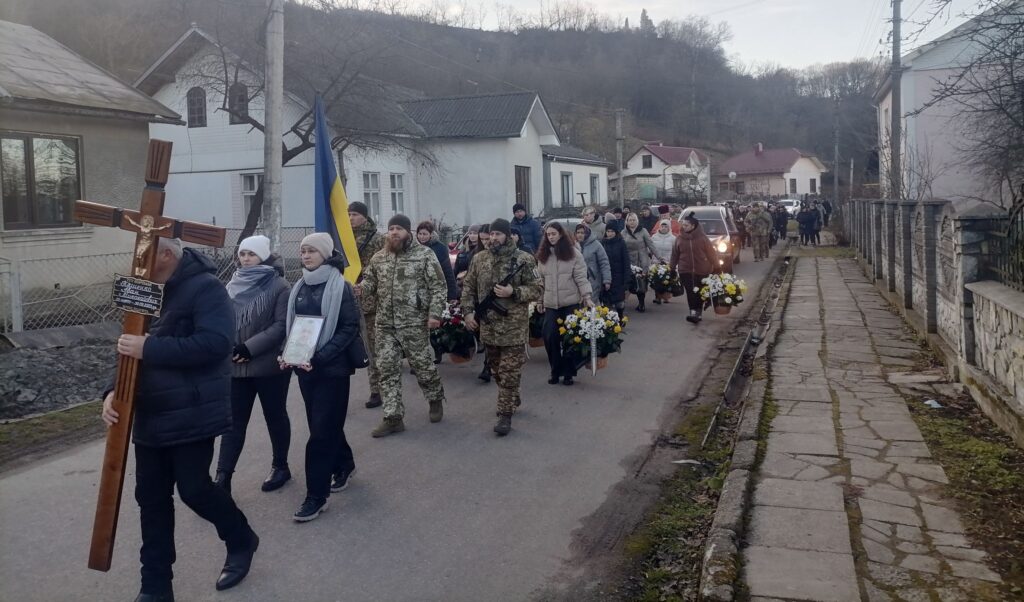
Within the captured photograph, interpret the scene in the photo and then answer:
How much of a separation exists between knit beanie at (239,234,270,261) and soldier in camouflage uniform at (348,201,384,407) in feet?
6.91

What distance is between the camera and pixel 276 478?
6246 mm

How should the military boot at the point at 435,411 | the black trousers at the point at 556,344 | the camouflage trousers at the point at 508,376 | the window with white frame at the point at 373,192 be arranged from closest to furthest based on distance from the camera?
the camouflage trousers at the point at 508,376
the military boot at the point at 435,411
the black trousers at the point at 556,344
the window with white frame at the point at 373,192

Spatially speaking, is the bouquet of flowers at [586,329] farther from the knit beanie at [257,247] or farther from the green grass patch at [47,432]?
the green grass patch at [47,432]

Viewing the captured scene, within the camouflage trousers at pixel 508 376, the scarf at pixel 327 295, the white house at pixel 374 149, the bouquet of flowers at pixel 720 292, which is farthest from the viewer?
the white house at pixel 374 149

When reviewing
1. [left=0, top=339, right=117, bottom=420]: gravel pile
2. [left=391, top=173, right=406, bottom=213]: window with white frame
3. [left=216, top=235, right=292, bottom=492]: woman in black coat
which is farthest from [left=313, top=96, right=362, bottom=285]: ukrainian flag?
[left=391, top=173, right=406, bottom=213]: window with white frame

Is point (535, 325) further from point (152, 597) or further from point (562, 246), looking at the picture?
point (152, 597)

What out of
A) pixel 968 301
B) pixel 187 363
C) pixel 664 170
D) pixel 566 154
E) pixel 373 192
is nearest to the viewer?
pixel 187 363

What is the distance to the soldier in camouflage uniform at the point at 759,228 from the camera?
2761 centimetres

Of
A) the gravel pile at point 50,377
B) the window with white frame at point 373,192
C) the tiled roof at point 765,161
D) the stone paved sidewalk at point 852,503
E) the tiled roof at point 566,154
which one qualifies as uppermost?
the tiled roof at point 765,161

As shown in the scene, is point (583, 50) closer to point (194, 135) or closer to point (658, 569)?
point (194, 135)

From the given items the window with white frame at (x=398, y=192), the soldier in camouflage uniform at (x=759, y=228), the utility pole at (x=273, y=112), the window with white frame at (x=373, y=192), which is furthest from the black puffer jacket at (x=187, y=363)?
the window with white frame at (x=398, y=192)

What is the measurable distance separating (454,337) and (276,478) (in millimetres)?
4161

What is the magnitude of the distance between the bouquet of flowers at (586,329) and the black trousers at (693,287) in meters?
4.90

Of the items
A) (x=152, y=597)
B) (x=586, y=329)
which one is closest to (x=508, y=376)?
(x=586, y=329)
